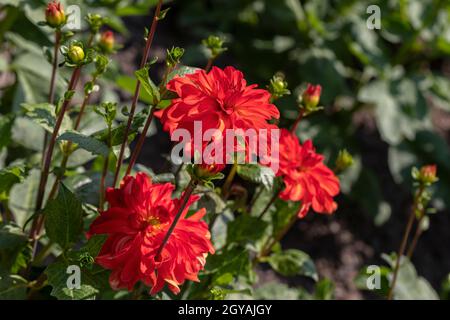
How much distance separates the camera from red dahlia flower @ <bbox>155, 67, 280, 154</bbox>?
882 millimetres

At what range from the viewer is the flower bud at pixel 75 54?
91cm

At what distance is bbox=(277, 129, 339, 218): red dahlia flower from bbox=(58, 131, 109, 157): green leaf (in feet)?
0.95

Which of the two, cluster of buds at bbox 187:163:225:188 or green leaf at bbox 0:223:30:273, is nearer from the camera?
cluster of buds at bbox 187:163:225:188

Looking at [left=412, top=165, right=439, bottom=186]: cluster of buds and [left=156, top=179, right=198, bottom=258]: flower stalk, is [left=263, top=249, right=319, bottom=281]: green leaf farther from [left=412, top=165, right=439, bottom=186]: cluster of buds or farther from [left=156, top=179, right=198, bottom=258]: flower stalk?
[left=156, top=179, right=198, bottom=258]: flower stalk

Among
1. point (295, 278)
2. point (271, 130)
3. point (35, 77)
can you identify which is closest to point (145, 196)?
point (271, 130)

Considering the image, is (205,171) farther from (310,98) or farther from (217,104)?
(310,98)

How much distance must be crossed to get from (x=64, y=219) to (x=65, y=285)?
0.12 meters

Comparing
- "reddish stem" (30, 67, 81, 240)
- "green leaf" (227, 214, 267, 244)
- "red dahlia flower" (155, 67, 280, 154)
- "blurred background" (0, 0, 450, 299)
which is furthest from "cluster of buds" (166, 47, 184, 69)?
"blurred background" (0, 0, 450, 299)

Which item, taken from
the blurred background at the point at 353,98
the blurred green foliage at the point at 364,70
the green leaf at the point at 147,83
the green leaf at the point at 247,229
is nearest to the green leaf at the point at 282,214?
the green leaf at the point at 247,229

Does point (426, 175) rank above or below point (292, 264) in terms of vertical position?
above

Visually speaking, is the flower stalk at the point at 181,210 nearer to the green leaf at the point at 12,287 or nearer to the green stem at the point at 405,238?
the green leaf at the point at 12,287

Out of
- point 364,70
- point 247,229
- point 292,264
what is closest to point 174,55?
point 247,229

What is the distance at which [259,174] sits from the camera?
101 cm
